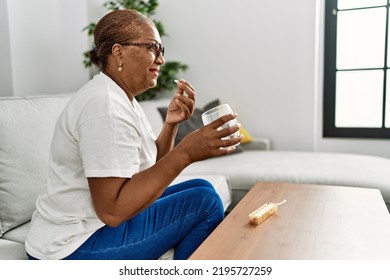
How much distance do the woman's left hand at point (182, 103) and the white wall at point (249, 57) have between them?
1446 millimetres

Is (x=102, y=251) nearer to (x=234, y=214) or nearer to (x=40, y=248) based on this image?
(x=40, y=248)

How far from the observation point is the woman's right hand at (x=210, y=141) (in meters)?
0.87

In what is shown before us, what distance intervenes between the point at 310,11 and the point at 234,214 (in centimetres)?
186

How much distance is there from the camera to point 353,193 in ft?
4.80

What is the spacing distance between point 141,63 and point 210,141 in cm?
32

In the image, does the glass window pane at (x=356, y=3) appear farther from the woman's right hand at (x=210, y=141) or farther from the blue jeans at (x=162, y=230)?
the woman's right hand at (x=210, y=141)

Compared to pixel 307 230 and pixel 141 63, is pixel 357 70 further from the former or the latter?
pixel 141 63

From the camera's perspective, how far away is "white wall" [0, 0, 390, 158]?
8.62ft

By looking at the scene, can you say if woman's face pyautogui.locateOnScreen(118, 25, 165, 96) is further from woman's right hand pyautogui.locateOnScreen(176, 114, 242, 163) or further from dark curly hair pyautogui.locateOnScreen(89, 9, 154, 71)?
woman's right hand pyautogui.locateOnScreen(176, 114, 242, 163)

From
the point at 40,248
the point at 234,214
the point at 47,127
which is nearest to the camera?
the point at 40,248

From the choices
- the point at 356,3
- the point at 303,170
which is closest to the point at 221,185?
the point at 303,170

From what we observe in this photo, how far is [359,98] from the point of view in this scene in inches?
109

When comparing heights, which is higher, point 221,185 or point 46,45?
point 46,45
